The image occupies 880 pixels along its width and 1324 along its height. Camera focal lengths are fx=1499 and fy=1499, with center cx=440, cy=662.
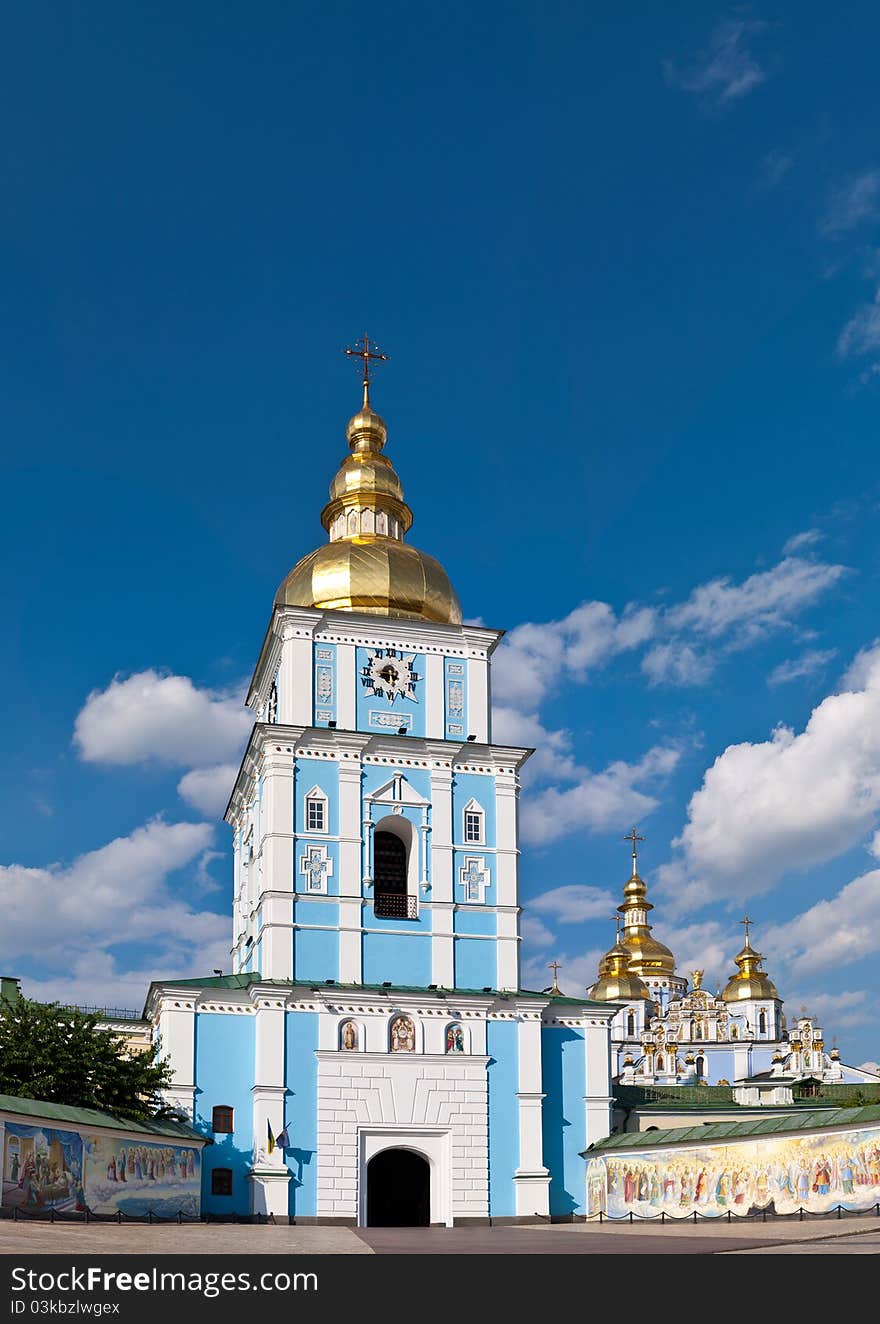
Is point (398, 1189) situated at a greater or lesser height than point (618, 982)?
lesser

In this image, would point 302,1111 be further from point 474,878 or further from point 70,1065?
point 474,878

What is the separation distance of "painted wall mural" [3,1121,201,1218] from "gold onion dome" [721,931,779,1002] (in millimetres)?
59755

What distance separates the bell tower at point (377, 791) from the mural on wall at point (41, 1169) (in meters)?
7.83

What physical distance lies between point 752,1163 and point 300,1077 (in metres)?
9.75

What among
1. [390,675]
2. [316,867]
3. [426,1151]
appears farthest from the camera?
[390,675]

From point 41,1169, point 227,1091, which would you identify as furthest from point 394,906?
point 41,1169

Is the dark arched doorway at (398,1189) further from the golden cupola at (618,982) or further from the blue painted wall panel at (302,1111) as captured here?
the golden cupola at (618,982)

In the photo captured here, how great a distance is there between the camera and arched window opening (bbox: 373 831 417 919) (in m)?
33.8

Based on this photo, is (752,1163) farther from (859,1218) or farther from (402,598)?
(402,598)

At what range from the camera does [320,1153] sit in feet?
101

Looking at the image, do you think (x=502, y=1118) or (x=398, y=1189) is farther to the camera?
(x=398, y=1189)

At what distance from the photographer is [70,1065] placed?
28391mm

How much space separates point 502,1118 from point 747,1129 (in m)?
6.78

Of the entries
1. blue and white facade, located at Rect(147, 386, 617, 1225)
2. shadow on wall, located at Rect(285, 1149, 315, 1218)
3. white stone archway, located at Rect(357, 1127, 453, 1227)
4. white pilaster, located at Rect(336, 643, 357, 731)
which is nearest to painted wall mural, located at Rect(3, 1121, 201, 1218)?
blue and white facade, located at Rect(147, 386, 617, 1225)
